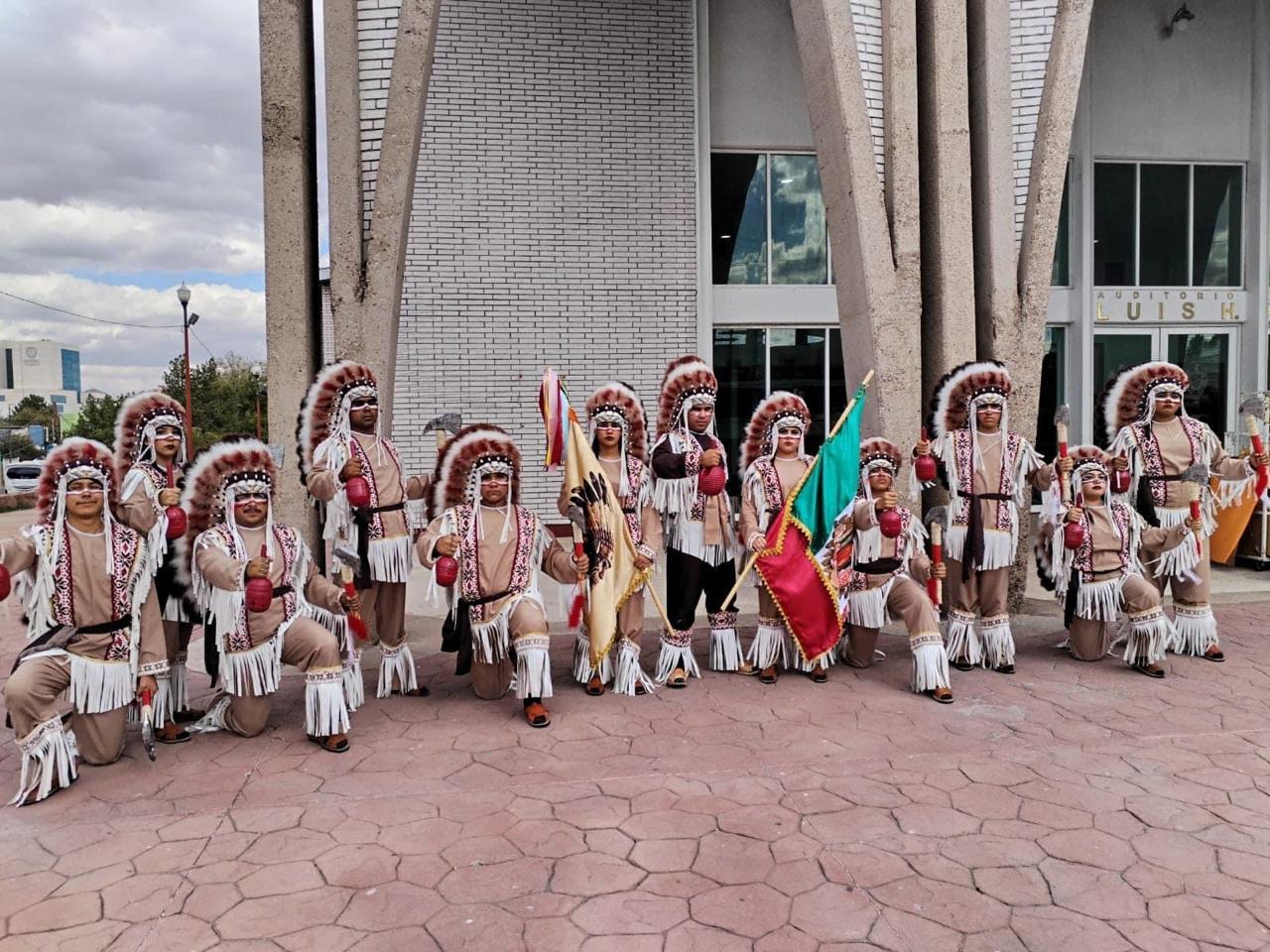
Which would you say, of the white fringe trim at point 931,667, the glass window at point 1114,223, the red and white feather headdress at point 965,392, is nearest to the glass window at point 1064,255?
the glass window at point 1114,223

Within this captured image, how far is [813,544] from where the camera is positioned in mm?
5641

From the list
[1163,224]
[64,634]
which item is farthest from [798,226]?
[64,634]

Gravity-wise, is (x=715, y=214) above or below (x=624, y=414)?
above

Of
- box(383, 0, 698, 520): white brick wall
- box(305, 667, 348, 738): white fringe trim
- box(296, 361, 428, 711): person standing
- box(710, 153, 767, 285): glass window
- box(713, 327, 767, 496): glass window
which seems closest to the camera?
box(305, 667, 348, 738): white fringe trim

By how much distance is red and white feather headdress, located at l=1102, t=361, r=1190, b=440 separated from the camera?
243 inches

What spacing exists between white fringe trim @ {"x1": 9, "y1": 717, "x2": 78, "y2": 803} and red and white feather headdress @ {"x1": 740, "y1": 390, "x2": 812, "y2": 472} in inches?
159

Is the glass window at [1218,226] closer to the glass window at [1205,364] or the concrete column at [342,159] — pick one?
the glass window at [1205,364]

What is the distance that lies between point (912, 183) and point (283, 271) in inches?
186

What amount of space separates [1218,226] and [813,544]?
1049 cm

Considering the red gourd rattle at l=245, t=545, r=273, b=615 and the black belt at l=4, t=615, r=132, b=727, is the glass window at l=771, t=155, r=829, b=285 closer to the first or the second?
the red gourd rattle at l=245, t=545, r=273, b=615

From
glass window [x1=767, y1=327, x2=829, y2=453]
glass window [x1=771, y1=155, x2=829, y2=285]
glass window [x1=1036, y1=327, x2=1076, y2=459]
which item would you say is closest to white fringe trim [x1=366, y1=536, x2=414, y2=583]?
glass window [x1=767, y1=327, x2=829, y2=453]

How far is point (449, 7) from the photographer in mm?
10812

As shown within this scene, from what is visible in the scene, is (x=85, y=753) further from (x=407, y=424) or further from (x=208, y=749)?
(x=407, y=424)

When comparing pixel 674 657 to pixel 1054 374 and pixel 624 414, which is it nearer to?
pixel 624 414
